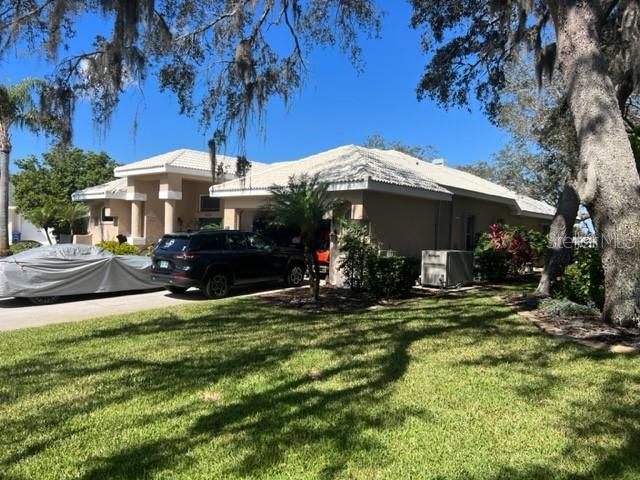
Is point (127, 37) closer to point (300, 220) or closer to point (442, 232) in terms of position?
point (300, 220)

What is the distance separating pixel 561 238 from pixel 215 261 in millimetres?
8519

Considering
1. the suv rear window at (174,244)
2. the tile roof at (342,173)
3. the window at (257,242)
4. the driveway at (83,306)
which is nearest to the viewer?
the driveway at (83,306)

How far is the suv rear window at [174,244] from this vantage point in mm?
11976

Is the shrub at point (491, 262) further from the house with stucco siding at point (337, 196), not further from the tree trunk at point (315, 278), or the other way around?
the tree trunk at point (315, 278)

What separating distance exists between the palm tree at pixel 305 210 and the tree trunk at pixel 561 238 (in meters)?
5.42

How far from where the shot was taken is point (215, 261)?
12297mm

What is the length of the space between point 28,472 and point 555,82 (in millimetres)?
20527

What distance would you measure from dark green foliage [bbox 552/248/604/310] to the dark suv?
7.48 metres

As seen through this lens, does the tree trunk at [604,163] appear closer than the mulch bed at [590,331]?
No

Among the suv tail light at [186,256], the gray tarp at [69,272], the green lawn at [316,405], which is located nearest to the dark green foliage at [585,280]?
the green lawn at [316,405]

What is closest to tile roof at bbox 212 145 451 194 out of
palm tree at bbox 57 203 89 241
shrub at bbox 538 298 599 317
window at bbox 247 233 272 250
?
window at bbox 247 233 272 250

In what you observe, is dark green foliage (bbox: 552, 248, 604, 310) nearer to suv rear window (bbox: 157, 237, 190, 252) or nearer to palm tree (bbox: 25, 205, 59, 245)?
suv rear window (bbox: 157, 237, 190, 252)

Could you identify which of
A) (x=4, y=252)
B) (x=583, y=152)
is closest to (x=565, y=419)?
(x=583, y=152)

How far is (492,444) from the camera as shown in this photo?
3912mm
